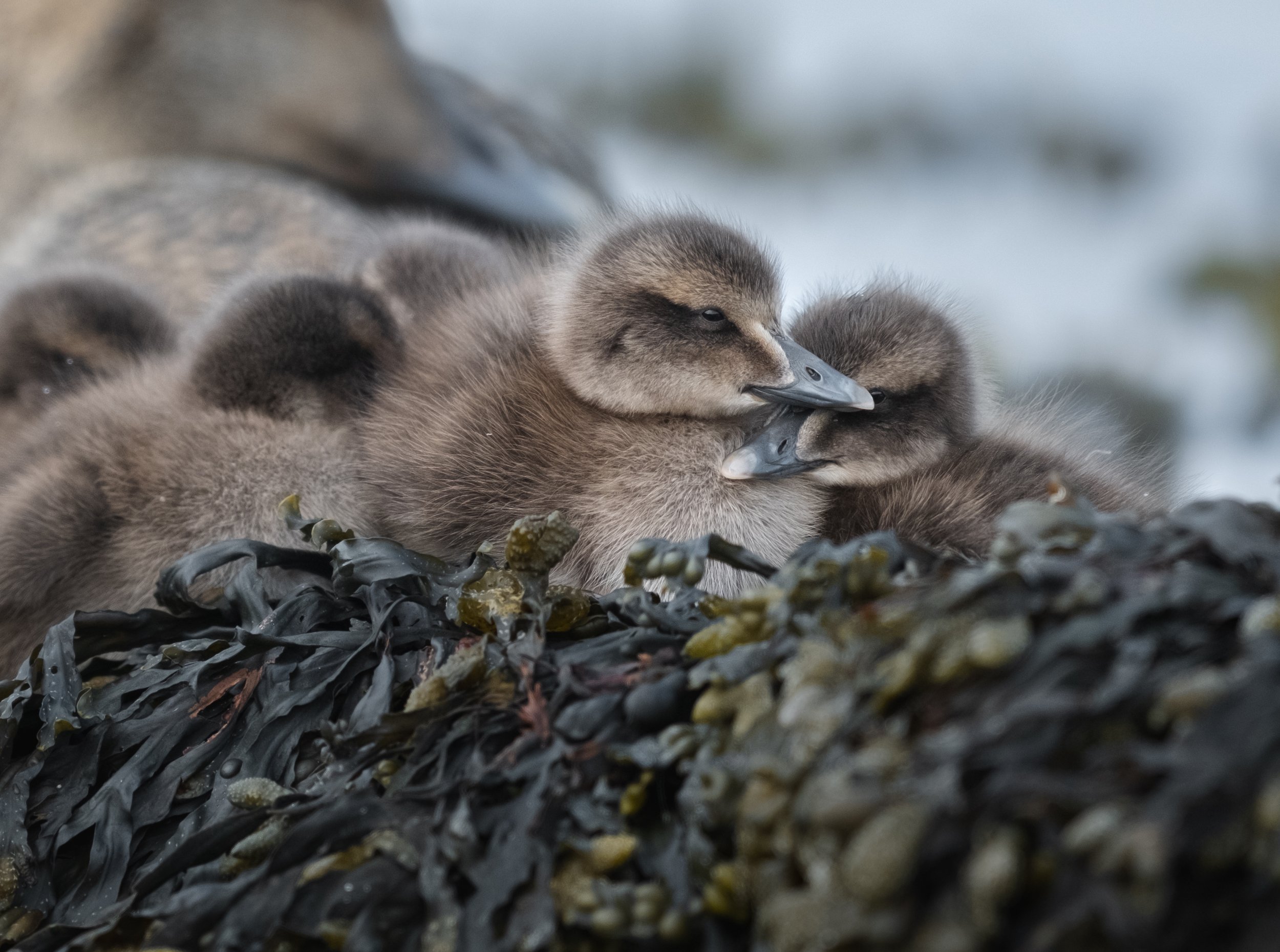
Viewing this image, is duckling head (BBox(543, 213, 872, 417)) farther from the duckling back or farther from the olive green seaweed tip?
the olive green seaweed tip

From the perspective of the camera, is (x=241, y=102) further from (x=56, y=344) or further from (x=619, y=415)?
(x=619, y=415)

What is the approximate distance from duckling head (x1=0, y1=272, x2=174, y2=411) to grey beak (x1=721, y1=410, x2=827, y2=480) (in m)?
1.20

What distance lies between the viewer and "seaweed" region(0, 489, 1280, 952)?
0.74m

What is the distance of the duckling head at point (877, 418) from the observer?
1.66m

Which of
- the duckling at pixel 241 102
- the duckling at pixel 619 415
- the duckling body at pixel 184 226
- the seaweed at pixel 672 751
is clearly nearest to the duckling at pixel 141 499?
the duckling at pixel 619 415

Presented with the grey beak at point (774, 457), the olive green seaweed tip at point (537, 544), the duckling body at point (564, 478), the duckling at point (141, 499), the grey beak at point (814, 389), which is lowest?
the duckling at point (141, 499)

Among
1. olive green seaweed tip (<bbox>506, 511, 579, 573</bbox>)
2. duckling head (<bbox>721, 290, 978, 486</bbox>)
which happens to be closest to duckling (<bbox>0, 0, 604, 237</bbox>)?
duckling head (<bbox>721, 290, 978, 486</bbox>)

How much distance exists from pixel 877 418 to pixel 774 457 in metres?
0.15

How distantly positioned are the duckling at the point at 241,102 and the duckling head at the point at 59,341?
5.50 ft

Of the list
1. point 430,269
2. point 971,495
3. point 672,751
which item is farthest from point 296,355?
point 672,751

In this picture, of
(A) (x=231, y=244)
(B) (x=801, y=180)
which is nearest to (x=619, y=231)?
(A) (x=231, y=244)

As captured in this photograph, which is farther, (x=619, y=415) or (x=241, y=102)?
(x=241, y=102)

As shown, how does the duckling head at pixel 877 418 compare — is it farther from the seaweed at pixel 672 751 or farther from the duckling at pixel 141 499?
the duckling at pixel 141 499

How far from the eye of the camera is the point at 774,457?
168 centimetres
